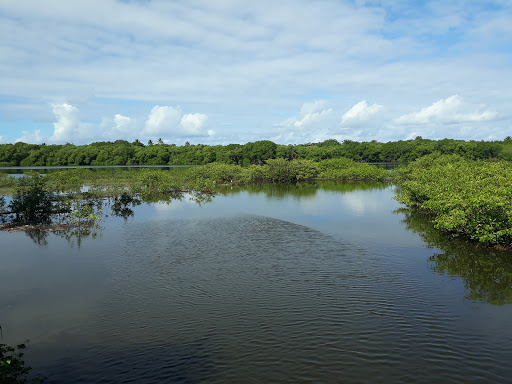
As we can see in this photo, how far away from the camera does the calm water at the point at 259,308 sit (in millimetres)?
11633

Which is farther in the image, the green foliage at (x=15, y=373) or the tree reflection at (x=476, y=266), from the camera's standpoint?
the tree reflection at (x=476, y=266)

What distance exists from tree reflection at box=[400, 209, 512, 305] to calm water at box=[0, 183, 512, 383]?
133mm

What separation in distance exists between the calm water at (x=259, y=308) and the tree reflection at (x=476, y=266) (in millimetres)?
133

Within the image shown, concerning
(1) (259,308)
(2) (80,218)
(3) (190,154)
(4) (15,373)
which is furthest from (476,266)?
(3) (190,154)

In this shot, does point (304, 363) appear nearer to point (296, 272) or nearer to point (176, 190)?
point (296, 272)

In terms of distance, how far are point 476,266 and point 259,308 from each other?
14.2 meters

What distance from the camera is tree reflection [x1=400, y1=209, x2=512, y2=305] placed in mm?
17484

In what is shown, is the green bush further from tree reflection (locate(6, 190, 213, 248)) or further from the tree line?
the tree line

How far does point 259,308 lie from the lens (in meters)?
15.7

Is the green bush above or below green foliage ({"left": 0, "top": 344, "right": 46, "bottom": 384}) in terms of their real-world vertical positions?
above

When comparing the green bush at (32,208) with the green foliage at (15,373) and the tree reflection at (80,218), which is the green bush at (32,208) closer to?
the tree reflection at (80,218)

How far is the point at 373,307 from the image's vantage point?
51.3 ft

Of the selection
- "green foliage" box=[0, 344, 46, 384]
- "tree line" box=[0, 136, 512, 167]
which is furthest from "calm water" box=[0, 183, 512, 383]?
"tree line" box=[0, 136, 512, 167]

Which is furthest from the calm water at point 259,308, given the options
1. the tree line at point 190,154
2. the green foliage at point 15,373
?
the tree line at point 190,154
